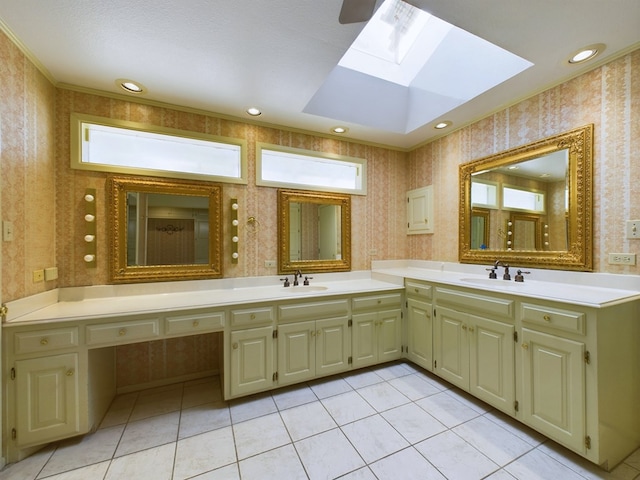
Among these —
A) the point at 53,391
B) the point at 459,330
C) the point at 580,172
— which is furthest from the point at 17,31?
the point at 580,172

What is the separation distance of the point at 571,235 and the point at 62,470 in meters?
3.69

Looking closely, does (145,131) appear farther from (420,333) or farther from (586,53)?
(586,53)

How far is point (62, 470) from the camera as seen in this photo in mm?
1495

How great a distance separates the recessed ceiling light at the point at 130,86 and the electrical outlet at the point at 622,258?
371 cm

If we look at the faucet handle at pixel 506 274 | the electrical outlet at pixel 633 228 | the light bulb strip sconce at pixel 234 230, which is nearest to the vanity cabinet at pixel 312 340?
the light bulb strip sconce at pixel 234 230

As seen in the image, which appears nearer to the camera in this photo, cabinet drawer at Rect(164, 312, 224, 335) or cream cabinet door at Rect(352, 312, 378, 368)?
cabinet drawer at Rect(164, 312, 224, 335)

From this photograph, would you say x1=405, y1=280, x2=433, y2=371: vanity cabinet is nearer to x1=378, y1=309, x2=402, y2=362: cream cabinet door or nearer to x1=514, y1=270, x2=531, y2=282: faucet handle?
x1=378, y1=309, x2=402, y2=362: cream cabinet door

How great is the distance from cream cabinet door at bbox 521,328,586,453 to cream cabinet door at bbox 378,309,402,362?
1.10 metres

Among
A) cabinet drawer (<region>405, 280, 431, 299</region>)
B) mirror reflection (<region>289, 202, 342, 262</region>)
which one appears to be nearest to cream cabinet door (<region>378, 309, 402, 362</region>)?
cabinet drawer (<region>405, 280, 431, 299</region>)

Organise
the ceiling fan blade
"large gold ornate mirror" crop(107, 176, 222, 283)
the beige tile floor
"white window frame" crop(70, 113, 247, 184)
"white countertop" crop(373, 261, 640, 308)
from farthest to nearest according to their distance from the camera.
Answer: "large gold ornate mirror" crop(107, 176, 222, 283) → "white window frame" crop(70, 113, 247, 184) → "white countertop" crop(373, 261, 640, 308) → the beige tile floor → the ceiling fan blade

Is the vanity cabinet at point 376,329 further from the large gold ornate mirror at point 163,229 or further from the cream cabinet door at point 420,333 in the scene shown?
the large gold ornate mirror at point 163,229

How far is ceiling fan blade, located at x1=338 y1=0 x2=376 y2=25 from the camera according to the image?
108 cm

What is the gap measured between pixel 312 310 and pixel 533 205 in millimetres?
2147

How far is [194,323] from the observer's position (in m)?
1.94
